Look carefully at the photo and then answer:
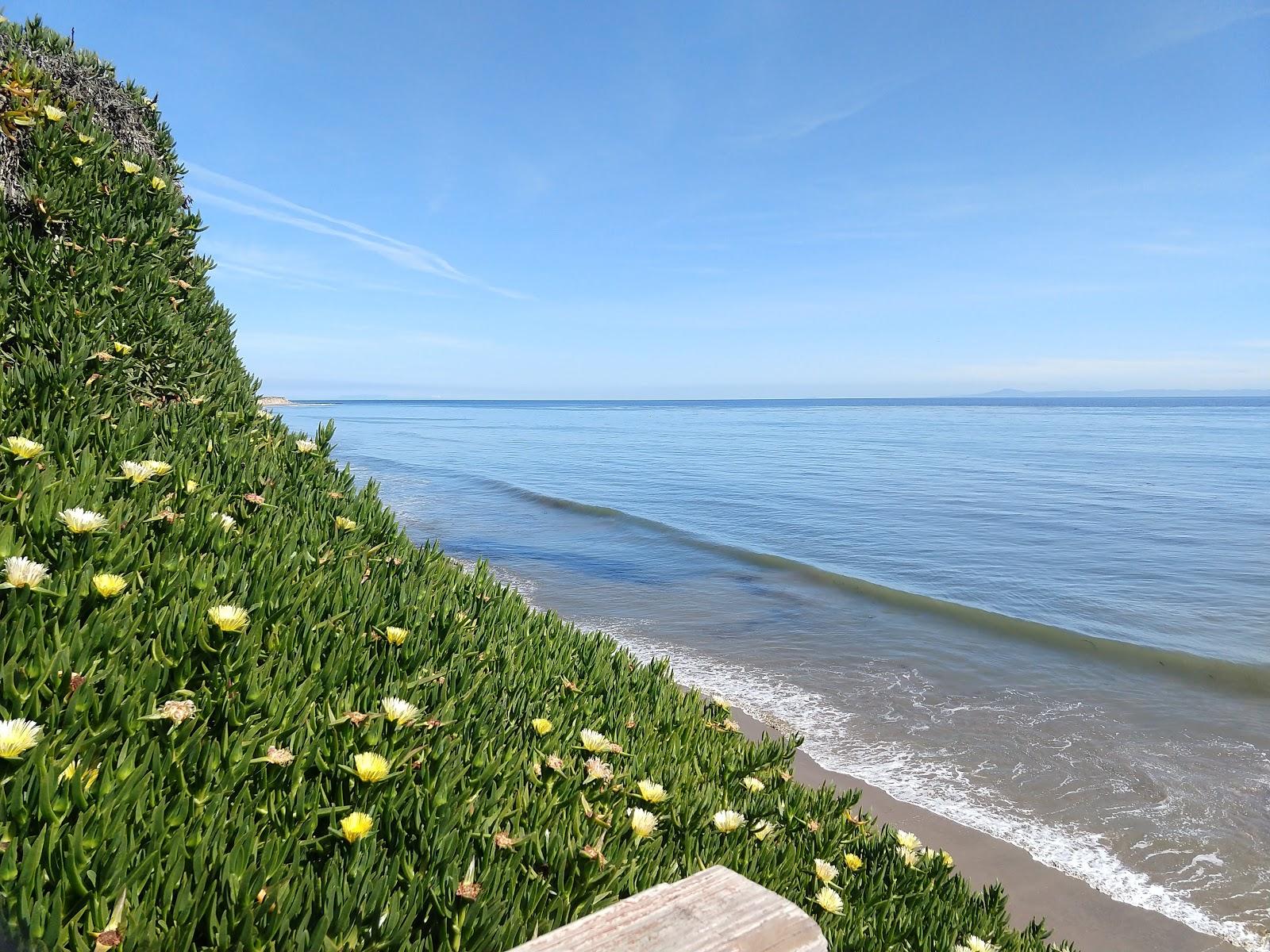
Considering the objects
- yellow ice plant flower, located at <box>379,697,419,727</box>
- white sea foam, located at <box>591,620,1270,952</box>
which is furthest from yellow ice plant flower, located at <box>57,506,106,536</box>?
white sea foam, located at <box>591,620,1270,952</box>

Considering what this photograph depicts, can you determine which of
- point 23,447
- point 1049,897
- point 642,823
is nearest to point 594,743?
point 642,823

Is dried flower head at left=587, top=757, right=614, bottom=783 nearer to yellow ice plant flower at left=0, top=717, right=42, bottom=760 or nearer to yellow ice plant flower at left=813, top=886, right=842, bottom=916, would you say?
yellow ice plant flower at left=813, top=886, right=842, bottom=916

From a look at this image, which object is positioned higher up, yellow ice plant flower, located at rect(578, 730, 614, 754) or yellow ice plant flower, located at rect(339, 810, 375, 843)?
yellow ice plant flower, located at rect(339, 810, 375, 843)

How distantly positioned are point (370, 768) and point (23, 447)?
4.72 ft

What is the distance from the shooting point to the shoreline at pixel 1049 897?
4.29 meters

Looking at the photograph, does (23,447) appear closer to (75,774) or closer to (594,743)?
(75,774)

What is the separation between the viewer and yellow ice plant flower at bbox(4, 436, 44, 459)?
217 cm

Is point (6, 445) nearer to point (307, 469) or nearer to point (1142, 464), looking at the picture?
point (307, 469)

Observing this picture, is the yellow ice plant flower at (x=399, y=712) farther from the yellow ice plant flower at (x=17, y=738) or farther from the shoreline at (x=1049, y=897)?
the shoreline at (x=1049, y=897)

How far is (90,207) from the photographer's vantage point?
3.94m

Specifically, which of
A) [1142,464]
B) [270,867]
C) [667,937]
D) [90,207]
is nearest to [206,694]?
[270,867]

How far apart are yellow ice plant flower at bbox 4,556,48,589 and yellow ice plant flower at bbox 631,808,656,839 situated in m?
1.42

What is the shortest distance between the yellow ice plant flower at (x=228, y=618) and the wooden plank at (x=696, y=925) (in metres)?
1.07

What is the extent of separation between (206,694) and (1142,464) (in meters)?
33.1
